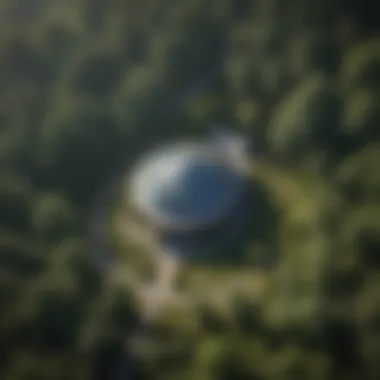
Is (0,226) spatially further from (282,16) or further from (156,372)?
(282,16)

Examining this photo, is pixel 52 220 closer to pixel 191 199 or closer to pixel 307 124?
pixel 191 199

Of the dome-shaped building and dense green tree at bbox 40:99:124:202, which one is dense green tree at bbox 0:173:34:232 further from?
the dome-shaped building

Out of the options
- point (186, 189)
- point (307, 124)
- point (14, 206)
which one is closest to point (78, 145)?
point (14, 206)

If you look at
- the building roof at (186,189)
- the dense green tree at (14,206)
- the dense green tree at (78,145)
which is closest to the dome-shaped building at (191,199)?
the building roof at (186,189)

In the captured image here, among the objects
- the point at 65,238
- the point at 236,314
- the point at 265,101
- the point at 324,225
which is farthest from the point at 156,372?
the point at 265,101

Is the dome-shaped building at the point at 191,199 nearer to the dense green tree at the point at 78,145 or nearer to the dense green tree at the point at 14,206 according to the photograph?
the dense green tree at the point at 78,145

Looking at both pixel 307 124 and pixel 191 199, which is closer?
pixel 191 199

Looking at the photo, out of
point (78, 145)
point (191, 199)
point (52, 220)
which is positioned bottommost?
point (52, 220)
